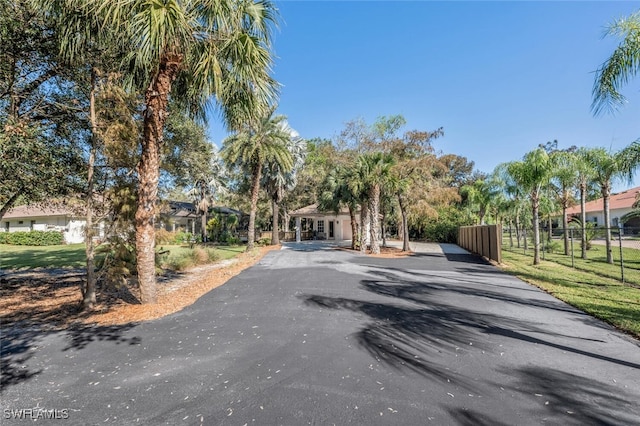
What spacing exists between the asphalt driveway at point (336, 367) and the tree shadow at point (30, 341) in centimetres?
3

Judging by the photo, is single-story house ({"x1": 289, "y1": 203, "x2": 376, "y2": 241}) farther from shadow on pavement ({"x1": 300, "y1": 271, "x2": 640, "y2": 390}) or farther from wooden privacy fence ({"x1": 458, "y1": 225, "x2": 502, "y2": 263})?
shadow on pavement ({"x1": 300, "y1": 271, "x2": 640, "y2": 390})

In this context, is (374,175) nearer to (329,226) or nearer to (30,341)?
(30,341)

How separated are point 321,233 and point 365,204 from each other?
595 inches

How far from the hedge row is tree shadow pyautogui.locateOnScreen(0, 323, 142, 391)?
2795cm

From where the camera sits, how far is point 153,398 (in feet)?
10.6

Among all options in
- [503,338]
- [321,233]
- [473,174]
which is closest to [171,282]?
[503,338]

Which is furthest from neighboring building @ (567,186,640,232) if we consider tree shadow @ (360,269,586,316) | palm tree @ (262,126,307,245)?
tree shadow @ (360,269,586,316)

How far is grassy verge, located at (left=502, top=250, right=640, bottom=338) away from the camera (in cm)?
596

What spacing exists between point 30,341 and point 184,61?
5.95 m

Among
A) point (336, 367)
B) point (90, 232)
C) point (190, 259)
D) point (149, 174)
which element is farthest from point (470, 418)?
point (190, 259)

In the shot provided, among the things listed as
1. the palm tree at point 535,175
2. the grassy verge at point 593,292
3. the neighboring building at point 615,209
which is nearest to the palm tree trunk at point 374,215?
the palm tree at point 535,175

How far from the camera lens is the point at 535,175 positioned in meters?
14.2

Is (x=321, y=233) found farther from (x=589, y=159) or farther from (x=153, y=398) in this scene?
(x=153, y=398)

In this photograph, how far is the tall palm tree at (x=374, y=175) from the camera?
19188 mm
